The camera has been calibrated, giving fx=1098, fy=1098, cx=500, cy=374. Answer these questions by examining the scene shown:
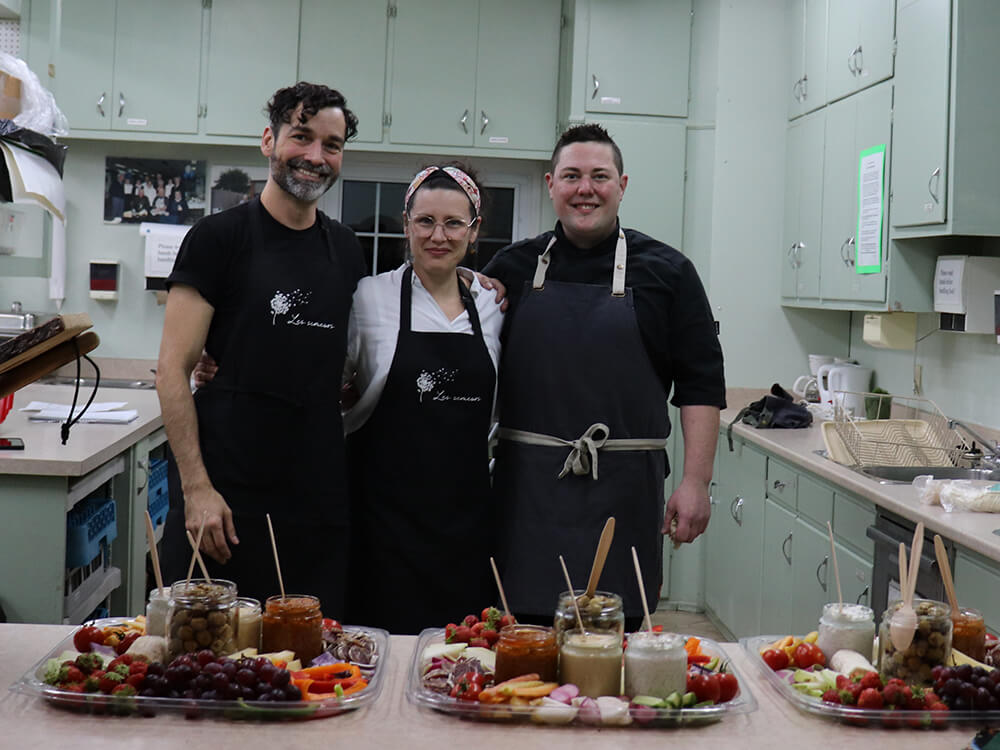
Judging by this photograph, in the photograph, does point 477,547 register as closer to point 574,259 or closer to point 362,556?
point 362,556

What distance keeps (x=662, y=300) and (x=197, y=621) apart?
134cm

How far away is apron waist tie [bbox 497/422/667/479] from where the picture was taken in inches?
90.4

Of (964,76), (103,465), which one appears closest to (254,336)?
(103,465)

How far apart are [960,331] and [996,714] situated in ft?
7.98

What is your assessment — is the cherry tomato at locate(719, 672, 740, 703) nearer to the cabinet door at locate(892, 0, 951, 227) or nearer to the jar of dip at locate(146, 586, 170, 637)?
the jar of dip at locate(146, 586, 170, 637)

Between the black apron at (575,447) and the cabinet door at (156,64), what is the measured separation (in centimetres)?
315

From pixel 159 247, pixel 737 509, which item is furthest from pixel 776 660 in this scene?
pixel 159 247

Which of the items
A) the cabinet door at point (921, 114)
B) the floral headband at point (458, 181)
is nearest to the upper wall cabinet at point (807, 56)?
the cabinet door at point (921, 114)

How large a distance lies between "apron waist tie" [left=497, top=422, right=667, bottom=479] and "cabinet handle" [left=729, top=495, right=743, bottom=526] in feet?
6.83

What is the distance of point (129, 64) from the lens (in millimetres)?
4918

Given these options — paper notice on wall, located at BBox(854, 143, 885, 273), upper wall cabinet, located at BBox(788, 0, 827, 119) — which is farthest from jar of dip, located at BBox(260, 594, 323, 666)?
upper wall cabinet, located at BBox(788, 0, 827, 119)

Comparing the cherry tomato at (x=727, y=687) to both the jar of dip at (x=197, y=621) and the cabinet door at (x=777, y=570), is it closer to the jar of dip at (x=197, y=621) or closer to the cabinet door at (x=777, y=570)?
the jar of dip at (x=197, y=621)

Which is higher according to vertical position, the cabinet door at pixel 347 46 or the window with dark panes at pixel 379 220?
the cabinet door at pixel 347 46

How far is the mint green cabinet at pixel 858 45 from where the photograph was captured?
3.75 metres
